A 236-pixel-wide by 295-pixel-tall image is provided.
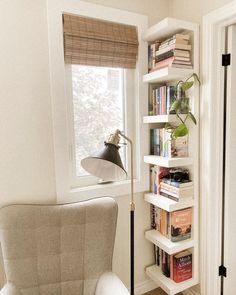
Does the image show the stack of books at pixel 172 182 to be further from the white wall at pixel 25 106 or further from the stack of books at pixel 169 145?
the white wall at pixel 25 106

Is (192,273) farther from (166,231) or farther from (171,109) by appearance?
(171,109)

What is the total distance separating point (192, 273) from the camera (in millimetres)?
1821

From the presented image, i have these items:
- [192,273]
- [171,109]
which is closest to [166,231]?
[192,273]

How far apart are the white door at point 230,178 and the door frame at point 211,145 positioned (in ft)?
0.16

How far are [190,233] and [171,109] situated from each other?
954 mm

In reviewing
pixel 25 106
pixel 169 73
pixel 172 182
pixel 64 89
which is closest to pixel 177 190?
pixel 172 182

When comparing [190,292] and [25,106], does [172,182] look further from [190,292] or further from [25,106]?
[25,106]

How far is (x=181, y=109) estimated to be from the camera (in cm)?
167

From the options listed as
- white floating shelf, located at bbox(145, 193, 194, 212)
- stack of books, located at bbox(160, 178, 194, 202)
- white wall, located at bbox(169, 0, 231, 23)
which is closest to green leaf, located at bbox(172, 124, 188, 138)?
stack of books, located at bbox(160, 178, 194, 202)

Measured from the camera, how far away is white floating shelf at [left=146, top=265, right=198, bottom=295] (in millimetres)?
1723

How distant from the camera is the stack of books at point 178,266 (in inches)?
70.0

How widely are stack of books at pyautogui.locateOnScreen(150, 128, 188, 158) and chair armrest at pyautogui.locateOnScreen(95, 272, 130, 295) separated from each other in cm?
88

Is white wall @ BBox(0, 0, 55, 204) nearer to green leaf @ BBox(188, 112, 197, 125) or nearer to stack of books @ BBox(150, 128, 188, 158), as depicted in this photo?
stack of books @ BBox(150, 128, 188, 158)

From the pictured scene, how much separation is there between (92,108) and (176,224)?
1.06 metres
